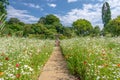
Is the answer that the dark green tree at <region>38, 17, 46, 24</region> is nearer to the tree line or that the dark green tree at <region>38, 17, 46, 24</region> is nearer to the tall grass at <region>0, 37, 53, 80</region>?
the tree line

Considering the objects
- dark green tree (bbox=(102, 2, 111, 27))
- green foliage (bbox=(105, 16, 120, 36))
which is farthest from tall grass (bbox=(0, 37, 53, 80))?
dark green tree (bbox=(102, 2, 111, 27))

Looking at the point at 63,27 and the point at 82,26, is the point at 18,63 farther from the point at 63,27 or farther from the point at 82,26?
the point at 82,26

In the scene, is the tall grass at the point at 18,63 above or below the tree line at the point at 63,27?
below

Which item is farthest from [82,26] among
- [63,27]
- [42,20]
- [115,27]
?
[115,27]

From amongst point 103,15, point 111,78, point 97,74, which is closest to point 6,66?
point 97,74

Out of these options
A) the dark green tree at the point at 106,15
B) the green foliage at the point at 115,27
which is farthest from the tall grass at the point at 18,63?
the dark green tree at the point at 106,15

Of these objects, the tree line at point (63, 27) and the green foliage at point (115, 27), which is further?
the tree line at point (63, 27)

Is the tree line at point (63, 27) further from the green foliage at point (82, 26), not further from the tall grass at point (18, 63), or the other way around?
the tall grass at point (18, 63)

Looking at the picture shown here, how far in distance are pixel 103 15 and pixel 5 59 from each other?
54787 millimetres

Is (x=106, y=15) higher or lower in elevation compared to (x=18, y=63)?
higher

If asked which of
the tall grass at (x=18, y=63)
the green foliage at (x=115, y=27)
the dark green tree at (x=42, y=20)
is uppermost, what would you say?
the dark green tree at (x=42, y=20)

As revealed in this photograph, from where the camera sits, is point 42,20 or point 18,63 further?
Result: point 42,20

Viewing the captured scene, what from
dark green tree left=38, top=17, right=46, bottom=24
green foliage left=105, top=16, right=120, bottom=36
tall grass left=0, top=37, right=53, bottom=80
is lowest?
tall grass left=0, top=37, right=53, bottom=80

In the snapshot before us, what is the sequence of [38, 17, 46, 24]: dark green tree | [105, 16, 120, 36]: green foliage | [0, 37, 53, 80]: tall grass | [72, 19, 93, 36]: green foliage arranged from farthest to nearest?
[38, 17, 46, 24]: dark green tree < [72, 19, 93, 36]: green foliage < [105, 16, 120, 36]: green foliage < [0, 37, 53, 80]: tall grass
